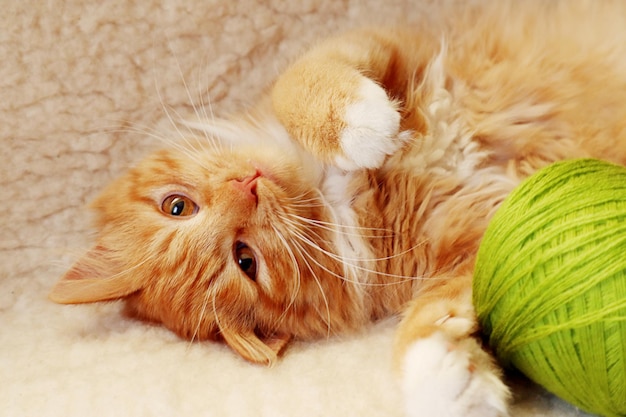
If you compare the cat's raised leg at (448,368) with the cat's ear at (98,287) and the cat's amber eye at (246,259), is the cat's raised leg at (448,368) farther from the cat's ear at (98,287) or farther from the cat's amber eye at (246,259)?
the cat's ear at (98,287)

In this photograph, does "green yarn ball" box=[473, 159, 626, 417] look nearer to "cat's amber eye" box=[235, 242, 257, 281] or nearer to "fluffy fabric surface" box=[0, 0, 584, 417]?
"fluffy fabric surface" box=[0, 0, 584, 417]

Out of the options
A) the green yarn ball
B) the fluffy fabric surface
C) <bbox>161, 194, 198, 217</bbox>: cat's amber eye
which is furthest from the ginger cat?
the green yarn ball

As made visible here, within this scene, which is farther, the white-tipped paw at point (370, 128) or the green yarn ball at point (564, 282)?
the white-tipped paw at point (370, 128)

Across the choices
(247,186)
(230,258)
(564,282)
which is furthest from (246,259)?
(564,282)

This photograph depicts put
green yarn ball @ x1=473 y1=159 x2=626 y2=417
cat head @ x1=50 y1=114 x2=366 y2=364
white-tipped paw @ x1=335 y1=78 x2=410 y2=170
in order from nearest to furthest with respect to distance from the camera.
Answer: green yarn ball @ x1=473 y1=159 x2=626 y2=417
white-tipped paw @ x1=335 y1=78 x2=410 y2=170
cat head @ x1=50 y1=114 x2=366 y2=364

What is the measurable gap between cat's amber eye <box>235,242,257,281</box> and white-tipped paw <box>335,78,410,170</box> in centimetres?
33

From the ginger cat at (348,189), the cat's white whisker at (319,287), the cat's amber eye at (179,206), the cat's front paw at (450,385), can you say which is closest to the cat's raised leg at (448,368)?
the cat's front paw at (450,385)

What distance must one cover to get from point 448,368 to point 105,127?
1.35 m

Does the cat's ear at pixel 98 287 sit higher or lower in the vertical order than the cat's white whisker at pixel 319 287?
lower

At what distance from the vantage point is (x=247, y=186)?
1475 millimetres

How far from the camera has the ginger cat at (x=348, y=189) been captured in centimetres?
149

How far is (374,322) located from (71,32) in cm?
122

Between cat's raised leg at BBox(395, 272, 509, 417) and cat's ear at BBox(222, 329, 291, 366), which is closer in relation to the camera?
cat's raised leg at BBox(395, 272, 509, 417)

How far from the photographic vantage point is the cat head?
1500mm
